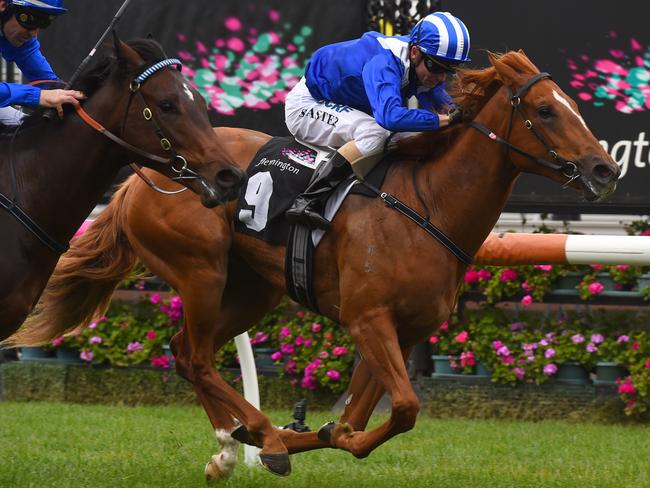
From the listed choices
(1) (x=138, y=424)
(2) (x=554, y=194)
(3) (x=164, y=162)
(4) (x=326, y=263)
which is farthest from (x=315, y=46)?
(3) (x=164, y=162)

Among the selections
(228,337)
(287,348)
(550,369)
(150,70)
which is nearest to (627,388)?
(550,369)

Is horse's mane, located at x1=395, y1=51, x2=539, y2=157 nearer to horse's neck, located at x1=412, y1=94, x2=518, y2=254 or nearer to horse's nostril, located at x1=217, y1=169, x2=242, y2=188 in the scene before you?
horse's neck, located at x1=412, y1=94, x2=518, y2=254

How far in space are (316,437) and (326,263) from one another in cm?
77

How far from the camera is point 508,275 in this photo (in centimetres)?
784

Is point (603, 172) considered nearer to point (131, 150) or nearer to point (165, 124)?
point (165, 124)

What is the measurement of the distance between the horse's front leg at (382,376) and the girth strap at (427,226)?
381mm

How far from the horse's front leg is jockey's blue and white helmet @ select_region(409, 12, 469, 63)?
1.11 metres

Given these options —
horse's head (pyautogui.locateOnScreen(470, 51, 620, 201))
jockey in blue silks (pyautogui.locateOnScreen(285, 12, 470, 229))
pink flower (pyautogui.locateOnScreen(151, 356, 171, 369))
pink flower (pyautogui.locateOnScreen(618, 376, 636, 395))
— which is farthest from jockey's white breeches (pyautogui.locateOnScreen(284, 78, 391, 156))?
pink flower (pyautogui.locateOnScreen(151, 356, 171, 369))

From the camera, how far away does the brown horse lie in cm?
477

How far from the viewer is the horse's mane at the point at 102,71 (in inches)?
174

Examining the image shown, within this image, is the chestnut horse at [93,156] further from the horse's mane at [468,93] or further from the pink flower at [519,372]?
the pink flower at [519,372]

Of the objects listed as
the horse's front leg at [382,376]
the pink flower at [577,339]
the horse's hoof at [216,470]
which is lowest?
the pink flower at [577,339]

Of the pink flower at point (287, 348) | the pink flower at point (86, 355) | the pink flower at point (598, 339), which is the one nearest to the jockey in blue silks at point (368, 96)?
the pink flower at point (598, 339)

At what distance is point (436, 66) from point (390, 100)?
31 cm
